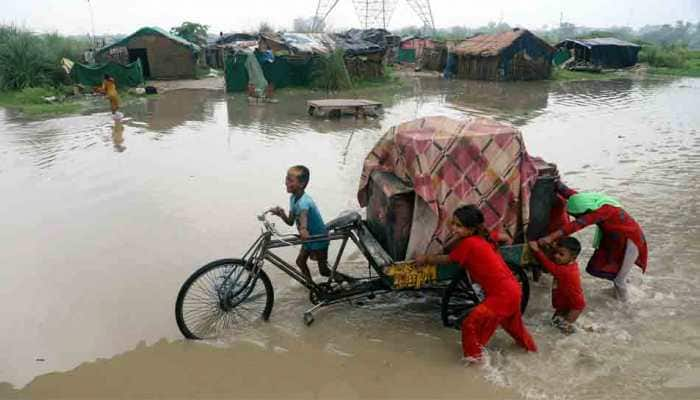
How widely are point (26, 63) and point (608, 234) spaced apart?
75.5 ft

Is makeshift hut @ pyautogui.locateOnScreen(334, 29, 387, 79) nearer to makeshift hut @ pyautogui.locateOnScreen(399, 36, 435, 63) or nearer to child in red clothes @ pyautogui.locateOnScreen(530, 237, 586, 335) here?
makeshift hut @ pyautogui.locateOnScreen(399, 36, 435, 63)

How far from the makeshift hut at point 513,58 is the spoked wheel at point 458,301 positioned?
86.5ft

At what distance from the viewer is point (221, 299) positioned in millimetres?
3916

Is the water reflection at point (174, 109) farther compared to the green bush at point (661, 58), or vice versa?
the green bush at point (661, 58)

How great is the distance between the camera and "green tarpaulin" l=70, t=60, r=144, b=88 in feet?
67.9

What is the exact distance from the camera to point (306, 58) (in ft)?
73.2

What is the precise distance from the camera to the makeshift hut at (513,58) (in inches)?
1105

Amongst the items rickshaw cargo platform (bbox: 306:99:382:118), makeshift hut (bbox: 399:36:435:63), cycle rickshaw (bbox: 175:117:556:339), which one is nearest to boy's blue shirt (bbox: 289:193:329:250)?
cycle rickshaw (bbox: 175:117:556:339)

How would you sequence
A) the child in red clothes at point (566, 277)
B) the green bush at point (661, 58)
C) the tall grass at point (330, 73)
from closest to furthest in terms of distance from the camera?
the child in red clothes at point (566, 277) < the tall grass at point (330, 73) < the green bush at point (661, 58)

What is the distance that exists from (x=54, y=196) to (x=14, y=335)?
4.12 meters

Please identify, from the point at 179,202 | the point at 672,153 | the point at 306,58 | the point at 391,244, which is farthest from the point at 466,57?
the point at 391,244

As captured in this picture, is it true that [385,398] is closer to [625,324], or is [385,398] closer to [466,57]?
A: [625,324]

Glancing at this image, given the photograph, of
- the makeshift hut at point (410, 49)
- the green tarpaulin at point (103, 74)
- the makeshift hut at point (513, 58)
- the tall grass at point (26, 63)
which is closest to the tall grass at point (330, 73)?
the green tarpaulin at point (103, 74)

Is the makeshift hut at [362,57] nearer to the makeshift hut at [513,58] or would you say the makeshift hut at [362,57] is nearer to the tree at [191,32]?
the makeshift hut at [513,58]
